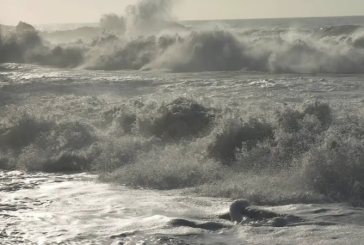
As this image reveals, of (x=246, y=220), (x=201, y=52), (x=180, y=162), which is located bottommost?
(x=246, y=220)

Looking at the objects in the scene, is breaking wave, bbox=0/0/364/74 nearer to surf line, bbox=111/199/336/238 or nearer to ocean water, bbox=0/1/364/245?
ocean water, bbox=0/1/364/245

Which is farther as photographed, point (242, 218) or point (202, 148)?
point (202, 148)

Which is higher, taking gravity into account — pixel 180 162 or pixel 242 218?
pixel 180 162

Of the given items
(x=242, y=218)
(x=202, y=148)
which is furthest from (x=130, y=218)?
(x=202, y=148)

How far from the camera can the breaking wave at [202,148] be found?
7.51 meters

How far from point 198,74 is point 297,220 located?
16201mm

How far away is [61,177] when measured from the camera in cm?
888

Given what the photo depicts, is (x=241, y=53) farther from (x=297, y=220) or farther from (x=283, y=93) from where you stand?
(x=297, y=220)

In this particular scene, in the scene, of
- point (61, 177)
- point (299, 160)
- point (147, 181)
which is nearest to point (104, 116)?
point (61, 177)

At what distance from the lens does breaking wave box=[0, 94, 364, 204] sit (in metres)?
7.51

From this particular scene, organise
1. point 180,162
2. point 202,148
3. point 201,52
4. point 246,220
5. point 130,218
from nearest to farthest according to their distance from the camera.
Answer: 1. point 246,220
2. point 130,218
3. point 180,162
4. point 202,148
5. point 201,52

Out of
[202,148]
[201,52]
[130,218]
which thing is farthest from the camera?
[201,52]

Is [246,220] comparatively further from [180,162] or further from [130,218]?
[180,162]

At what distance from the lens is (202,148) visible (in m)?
9.55
